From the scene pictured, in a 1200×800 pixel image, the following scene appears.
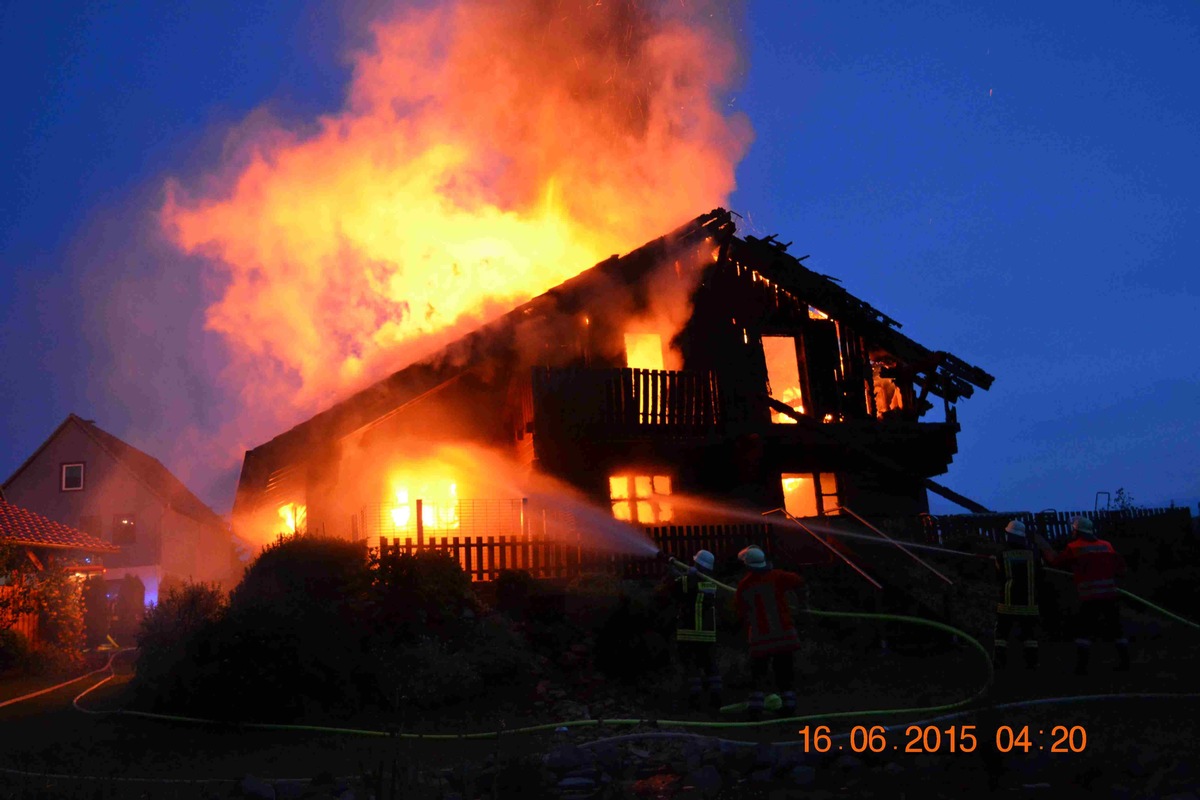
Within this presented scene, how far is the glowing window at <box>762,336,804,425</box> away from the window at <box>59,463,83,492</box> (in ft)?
114

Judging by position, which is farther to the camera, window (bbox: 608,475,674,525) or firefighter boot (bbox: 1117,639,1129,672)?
window (bbox: 608,475,674,525)

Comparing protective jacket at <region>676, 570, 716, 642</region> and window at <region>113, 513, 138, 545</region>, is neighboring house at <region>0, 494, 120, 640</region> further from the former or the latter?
window at <region>113, 513, 138, 545</region>

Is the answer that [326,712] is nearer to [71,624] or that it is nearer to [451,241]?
[71,624]

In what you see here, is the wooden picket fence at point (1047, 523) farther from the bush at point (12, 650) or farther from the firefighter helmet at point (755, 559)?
the bush at point (12, 650)

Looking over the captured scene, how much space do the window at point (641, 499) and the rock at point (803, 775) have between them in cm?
1296

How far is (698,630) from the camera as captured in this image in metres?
10.2

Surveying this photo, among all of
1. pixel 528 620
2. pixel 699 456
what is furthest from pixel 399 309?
pixel 528 620

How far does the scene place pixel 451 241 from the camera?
22641mm

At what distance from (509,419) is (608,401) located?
2.47 m

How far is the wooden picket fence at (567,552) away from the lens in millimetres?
13953

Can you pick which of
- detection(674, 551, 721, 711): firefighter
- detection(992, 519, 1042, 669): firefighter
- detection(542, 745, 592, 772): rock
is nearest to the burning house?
detection(674, 551, 721, 711): firefighter

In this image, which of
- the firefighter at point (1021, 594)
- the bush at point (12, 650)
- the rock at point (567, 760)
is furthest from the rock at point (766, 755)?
the bush at point (12, 650)

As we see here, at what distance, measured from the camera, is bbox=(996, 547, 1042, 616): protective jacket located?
427 inches

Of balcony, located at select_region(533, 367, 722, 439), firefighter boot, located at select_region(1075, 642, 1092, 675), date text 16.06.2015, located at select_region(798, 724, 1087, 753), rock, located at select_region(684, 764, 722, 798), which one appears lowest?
rock, located at select_region(684, 764, 722, 798)
